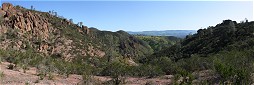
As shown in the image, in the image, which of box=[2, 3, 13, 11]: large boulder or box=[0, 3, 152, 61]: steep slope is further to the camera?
box=[2, 3, 13, 11]: large boulder

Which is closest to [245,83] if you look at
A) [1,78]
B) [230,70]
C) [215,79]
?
[230,70]

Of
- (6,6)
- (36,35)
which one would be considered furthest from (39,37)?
(6,6)

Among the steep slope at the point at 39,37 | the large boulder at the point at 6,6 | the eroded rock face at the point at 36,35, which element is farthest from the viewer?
the large boulder at the point at 6,6

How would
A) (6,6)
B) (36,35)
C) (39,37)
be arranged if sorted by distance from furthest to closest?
(6,6)
(36,35)
(39,37)

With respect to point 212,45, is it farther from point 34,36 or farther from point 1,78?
point 1,78

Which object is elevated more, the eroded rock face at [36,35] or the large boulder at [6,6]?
the large boulder at [6,6]

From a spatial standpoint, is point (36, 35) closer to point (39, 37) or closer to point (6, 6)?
point (39, 37)

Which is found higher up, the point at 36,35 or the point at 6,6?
the point at 6,6

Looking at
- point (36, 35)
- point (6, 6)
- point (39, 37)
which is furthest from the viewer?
point (6, 6)

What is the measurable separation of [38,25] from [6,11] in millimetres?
5962

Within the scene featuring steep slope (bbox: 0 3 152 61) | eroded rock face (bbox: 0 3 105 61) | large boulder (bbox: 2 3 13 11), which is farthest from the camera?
large boulder (bbox: 2 3 13 11)

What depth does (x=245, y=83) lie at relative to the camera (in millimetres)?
14305

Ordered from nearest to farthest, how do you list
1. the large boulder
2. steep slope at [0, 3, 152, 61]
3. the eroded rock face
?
steep slope at [0, 3, 152, 61] → the eroded rock face → the large boulder

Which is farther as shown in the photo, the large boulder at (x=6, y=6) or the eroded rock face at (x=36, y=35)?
the large boulder at (x=6, y=6)
